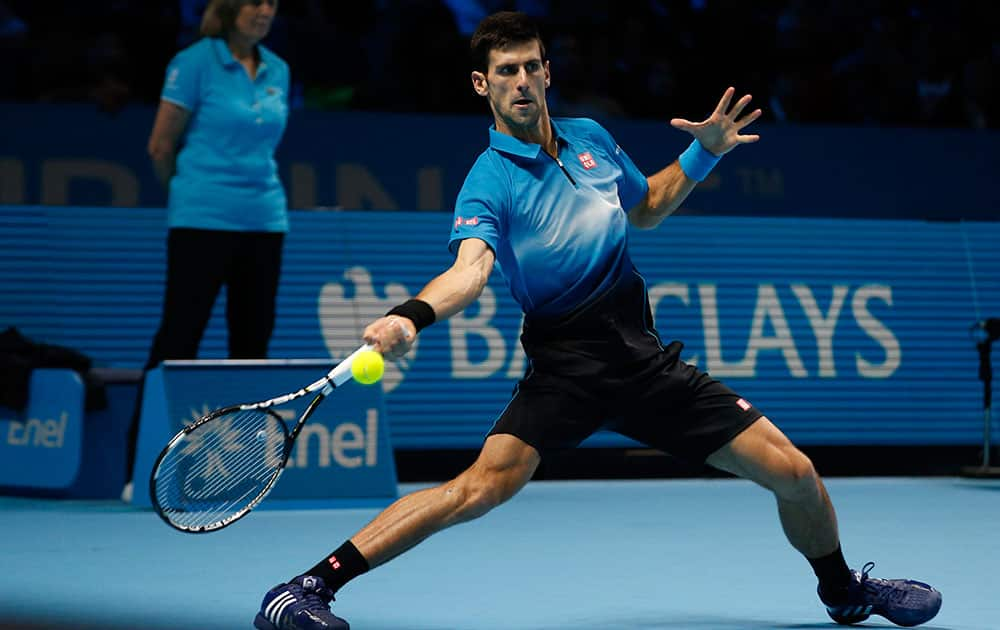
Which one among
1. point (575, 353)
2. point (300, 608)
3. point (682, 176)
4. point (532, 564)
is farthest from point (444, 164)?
point (300, 608)

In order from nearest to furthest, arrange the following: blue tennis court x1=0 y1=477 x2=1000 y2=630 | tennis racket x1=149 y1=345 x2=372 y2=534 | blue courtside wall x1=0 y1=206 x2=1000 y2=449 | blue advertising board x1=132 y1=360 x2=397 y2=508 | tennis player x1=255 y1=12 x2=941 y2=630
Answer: tennis racket x1=149 y1=345 x2=372 y2=534, tennis player x1=255 y1=12 x2=941 y2=630, blue tennis court x1=0 y1=477 x2=1000 y2=630, blue advertising board x1=132 y1=360 x2=397 y2=508, blue courtside wall x1=0 y1=206 x2=1000 y2=449

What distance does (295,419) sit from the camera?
7.52m

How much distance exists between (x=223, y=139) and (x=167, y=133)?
0.23 meters

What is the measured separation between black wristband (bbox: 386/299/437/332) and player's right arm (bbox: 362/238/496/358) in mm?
17

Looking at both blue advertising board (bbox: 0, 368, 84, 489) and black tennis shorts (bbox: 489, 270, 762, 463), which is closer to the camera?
black tennis shorts (bbox: 489, 270, 762, 463)

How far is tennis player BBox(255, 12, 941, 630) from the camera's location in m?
4.22

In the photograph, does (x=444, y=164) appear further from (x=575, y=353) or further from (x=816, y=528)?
(x=816, y=528)

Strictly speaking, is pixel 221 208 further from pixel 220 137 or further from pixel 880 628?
pixel 880 628

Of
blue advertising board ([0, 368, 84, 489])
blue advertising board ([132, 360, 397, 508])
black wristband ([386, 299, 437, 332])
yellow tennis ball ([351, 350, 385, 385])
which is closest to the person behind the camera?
yellow tennis ball ([351, 350, 385, 385])

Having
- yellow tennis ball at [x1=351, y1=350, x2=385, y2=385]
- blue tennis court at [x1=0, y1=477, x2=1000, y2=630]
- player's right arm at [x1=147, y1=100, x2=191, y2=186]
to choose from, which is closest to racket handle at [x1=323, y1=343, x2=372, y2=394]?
yellow tennis ball at [x1=351, y1=350, x2=385, y2=385]

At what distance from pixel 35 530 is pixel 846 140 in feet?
16.8

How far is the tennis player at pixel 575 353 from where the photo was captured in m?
4.22

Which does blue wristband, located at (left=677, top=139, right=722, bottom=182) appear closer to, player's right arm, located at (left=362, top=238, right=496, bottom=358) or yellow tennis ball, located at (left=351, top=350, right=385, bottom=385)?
player's right arm, located at (left=362, top=238, right=496, bottom=358)

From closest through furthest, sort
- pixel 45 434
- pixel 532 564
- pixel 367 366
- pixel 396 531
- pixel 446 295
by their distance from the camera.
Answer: pixel 367 366 → pixel 446 295 → pixel 396 531 → pixel 532 564 → pixel 45 434
